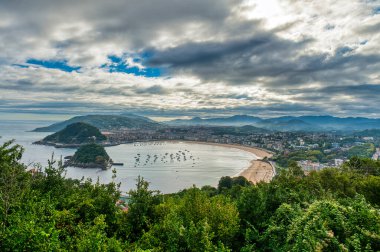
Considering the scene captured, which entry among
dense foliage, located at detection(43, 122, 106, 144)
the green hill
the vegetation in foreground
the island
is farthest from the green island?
the vegetation in foreground

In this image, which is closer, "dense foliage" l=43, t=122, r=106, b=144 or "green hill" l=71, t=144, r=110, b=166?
"green hill" l=71, t=144, r=110, b=166

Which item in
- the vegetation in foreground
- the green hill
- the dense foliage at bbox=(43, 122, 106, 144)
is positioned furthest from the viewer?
the dense foliage at bbox=(43, 122, 106, 144)

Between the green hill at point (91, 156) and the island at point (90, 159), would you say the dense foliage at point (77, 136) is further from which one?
the island at point (90, 159)

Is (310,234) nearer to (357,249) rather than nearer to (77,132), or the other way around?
(357,249)

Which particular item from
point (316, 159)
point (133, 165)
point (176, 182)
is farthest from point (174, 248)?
point (316, 159)

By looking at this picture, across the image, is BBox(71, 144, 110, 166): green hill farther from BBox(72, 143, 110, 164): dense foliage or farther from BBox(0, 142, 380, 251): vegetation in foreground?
BBox(0, 142, 380, 251): vegetation in foreground
